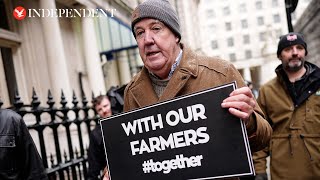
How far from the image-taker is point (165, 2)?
216cm

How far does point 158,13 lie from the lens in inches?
80.3

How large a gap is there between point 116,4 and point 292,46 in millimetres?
11008

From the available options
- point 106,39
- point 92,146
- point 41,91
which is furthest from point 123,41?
point 92,146

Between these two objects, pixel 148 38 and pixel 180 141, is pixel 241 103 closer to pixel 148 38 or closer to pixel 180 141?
pixel 180 141

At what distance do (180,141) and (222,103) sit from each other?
13.4 inches

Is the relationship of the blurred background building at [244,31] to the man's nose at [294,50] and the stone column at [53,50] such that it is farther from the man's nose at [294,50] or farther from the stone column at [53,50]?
the man's nose at [294,50]

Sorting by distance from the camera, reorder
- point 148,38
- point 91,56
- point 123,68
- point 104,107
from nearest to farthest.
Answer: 1. point 148,38
2. point 104,107
3. point 91,56
4. point 123,68

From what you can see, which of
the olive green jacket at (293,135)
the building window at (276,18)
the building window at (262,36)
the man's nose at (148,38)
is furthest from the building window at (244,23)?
the man's nose at (148,38)

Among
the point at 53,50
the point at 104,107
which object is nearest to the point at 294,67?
the point at 104,107

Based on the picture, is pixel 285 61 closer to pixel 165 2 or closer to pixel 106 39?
pixel 165 2

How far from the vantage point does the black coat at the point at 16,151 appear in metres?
2.58

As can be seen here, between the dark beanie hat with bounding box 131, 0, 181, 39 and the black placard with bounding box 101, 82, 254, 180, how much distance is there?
1.62ft

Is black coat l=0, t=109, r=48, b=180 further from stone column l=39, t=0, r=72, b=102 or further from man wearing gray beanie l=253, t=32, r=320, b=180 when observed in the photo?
stone column l=39, t=0, r=72, b=102

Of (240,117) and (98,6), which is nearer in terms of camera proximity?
(240,117)
